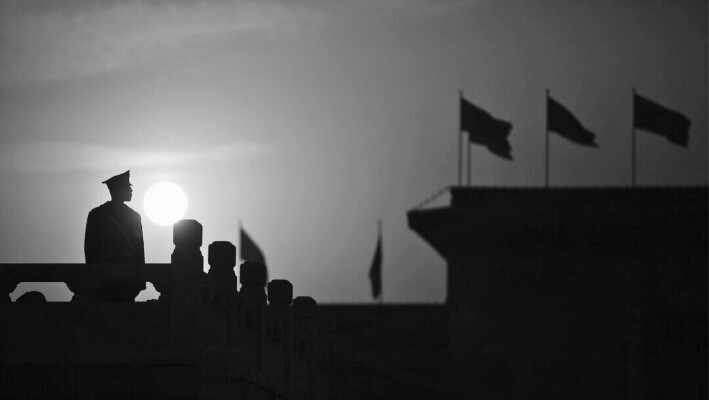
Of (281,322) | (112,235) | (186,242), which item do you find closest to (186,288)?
(186,242)

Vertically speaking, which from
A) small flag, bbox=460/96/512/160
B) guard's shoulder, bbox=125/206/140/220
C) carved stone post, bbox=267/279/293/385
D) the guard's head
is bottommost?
carved stone post, bbox=267/279/293/385

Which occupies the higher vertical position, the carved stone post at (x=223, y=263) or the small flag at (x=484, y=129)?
the small flag at (x=484, y=129)

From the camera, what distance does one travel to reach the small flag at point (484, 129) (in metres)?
46.8

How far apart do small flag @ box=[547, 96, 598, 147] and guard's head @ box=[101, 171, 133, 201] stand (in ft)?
103

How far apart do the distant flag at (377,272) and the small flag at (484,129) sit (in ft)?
32.3

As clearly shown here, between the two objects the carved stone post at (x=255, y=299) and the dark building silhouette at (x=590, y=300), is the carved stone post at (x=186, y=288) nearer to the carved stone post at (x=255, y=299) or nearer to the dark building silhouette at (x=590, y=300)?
the carved stone post at (x=255, y=299)

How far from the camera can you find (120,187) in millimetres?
16219

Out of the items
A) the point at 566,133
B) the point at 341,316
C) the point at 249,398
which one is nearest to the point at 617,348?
the point at 566,133

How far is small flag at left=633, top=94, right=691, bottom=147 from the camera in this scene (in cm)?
4550

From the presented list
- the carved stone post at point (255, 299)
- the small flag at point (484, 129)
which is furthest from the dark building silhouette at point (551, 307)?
the carved stone post at point (255, 299)

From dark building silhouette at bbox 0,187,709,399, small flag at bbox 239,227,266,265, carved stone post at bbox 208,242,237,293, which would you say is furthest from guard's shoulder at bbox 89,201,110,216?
small flag at bbox 239,227,266,265

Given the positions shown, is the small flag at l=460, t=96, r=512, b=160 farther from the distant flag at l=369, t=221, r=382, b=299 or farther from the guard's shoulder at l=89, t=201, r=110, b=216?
the guard's shoulder at l=89, t=201, r=110, b=216

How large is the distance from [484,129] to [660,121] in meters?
5.33

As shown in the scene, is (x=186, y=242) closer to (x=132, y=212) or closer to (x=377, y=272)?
(x=132, y=212)
